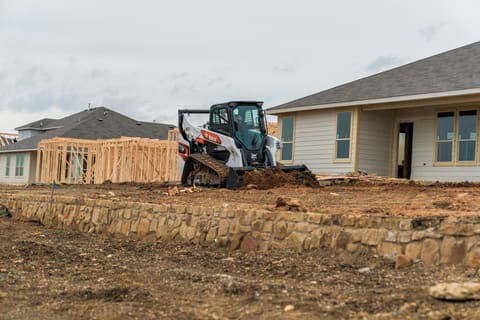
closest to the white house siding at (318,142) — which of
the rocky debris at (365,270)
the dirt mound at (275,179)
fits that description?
the dirt mound at (275,179)

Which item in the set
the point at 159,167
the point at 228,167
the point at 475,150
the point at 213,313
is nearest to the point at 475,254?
the point at 213,313

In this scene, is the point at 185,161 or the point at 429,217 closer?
the point at 429,217

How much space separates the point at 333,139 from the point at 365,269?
13.1 m

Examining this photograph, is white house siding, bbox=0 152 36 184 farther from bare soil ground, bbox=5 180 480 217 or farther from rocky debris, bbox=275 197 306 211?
rocky debris, bbox=275 197 306 211

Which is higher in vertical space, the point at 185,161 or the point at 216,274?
the point at 185,161

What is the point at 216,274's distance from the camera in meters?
7.53

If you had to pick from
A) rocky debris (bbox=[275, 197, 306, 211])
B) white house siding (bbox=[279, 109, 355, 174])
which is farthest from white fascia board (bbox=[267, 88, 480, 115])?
rocky debris (bbox=[275, 197, 306, 211])

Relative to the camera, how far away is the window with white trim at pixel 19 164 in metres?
39.0

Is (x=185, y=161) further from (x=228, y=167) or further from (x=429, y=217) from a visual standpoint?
(x=429, y=217)

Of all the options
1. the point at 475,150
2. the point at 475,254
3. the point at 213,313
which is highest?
the point at 475,150

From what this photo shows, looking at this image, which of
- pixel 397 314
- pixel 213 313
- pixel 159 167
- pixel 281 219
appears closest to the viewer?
pixel 397 314

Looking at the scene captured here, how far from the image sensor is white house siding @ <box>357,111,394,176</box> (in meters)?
19.1

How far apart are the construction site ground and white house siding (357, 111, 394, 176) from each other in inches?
331

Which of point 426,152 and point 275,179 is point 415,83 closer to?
point 426,152
